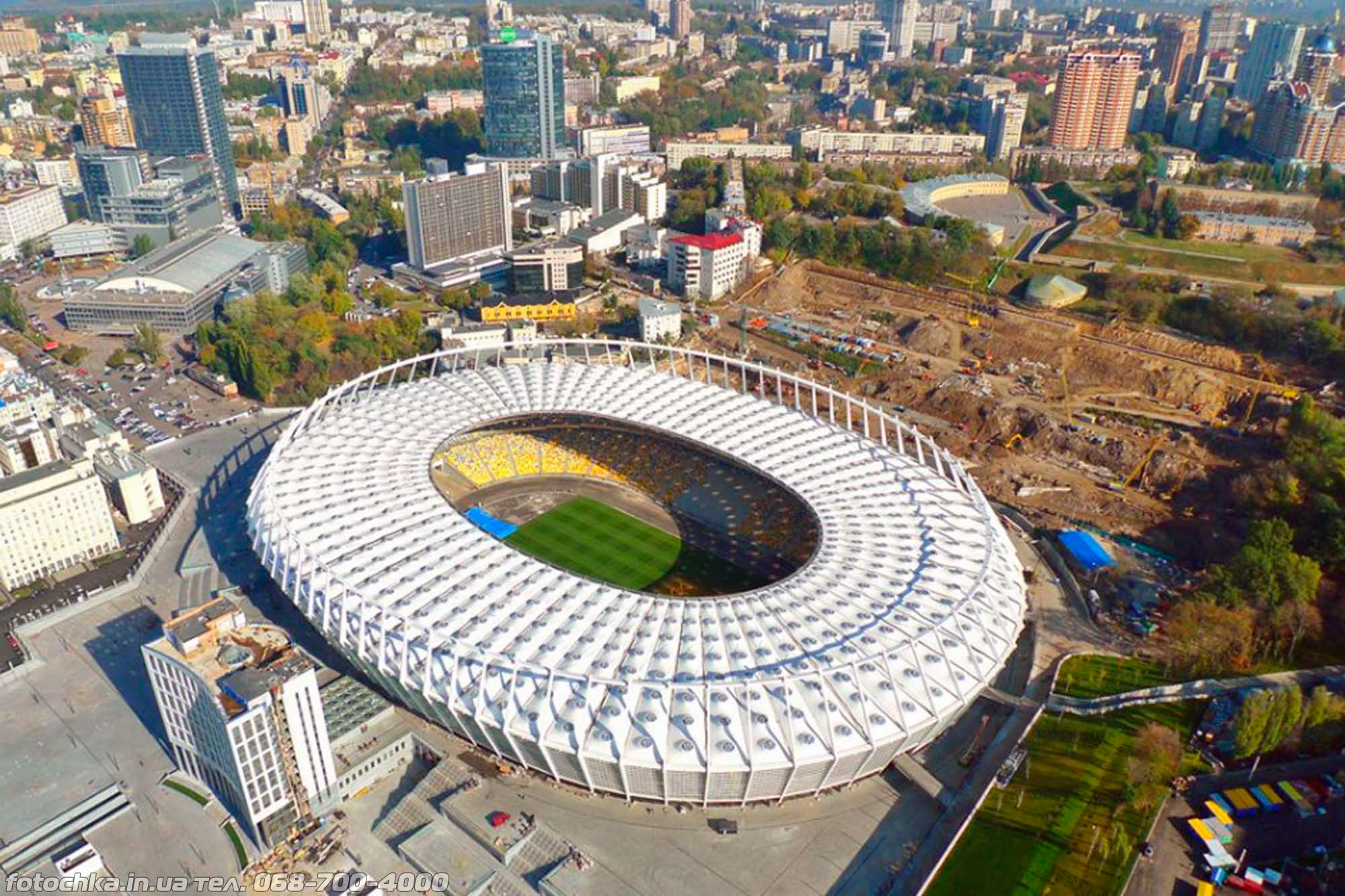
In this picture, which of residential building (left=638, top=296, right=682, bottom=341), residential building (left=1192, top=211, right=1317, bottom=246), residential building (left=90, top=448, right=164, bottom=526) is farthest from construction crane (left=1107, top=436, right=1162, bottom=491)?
residential building (left=90, top=448, right=164, bottom=526)

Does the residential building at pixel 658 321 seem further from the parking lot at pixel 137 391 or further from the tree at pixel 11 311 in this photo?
the tree at pixel 11 311

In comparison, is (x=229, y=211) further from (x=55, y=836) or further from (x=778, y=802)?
(x=778, y=802)

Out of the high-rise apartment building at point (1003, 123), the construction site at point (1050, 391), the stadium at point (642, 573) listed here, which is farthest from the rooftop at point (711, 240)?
the high-rise apartment building at point (1003, 123)

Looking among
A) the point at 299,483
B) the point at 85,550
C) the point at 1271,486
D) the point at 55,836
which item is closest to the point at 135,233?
the point at 85,550

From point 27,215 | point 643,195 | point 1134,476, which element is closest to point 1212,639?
Answer: point 1134,476

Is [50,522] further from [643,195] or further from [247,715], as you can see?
[643,195]

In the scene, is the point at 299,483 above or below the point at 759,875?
above

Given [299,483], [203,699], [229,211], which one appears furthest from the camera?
[229,211]
